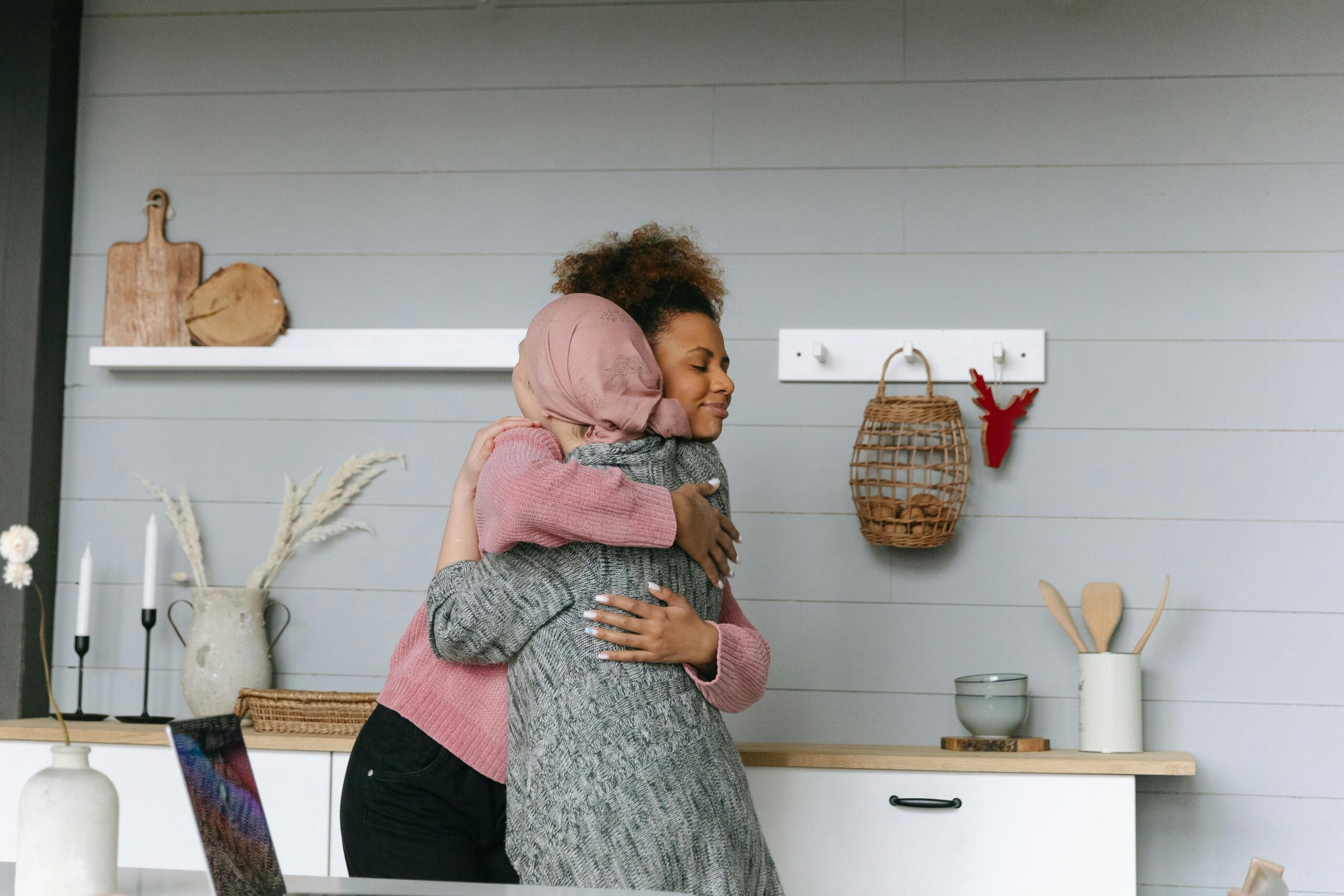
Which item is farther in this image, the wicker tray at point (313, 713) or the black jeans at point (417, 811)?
the wicker tray at point (313, 713)

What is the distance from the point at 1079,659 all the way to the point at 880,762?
0.47 m

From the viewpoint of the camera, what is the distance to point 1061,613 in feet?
7.53

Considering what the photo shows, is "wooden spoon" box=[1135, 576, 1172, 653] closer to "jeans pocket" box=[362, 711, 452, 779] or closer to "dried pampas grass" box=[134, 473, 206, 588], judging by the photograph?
"jeans pocket" box=[362, 711, 452, 779]

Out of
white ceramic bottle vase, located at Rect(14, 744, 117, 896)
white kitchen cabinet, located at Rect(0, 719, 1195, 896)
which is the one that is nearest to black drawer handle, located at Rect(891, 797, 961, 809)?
white kitchen cabinet, located at Rect(0, 719, 1195, 896)

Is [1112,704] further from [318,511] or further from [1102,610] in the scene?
[318,511]

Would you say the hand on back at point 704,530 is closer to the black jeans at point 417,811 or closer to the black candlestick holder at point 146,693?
the black jeans at point 417,811

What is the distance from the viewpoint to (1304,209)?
2.44 metres

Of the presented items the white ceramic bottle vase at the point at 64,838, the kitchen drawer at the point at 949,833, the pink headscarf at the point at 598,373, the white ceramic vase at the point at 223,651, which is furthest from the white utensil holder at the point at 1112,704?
the white ceramic bottle vase at the point at 64,838

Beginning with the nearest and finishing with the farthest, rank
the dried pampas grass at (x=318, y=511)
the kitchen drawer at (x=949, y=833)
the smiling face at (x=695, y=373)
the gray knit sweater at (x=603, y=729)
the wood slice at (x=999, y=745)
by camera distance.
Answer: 1. the gray knit sweater at (x=603, y=729)
2. the smiling face at (x=695, y=373)
3. the kitchen drawer at (x=949, y=833)
4. the wood slice at (x=999, y=745)
5. the dried pampas grass at (x=318, y=511)

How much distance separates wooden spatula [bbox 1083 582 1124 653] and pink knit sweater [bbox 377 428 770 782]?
2.94 ft

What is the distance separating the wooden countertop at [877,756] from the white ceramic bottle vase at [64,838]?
1.04 m

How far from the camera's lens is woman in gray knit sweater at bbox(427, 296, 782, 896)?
4.39 feet

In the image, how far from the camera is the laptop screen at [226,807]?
908 mm

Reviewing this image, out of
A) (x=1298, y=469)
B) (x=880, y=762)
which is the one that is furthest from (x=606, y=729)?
(x=1298, y=469)
